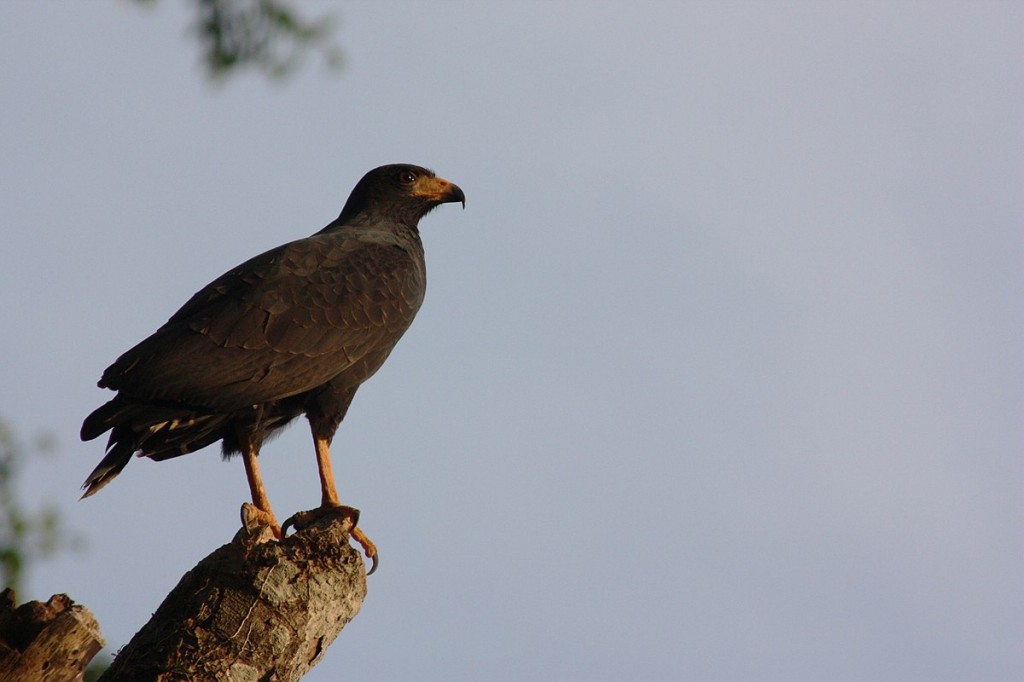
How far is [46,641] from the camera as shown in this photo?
168 inches

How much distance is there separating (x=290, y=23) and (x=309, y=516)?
11.1ft

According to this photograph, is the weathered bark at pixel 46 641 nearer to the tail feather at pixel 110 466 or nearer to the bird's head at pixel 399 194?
the tail feather at pixel 110 466

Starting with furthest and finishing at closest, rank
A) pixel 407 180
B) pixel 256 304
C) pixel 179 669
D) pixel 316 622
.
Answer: pixel 407 180 < pixel 256 304 < pixel 316 622 < pixel 179 669

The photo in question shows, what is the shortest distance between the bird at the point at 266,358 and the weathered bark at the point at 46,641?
1.70 m

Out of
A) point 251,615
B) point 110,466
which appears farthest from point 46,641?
point 110,466

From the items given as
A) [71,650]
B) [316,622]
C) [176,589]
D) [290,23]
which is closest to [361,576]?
[316,622]

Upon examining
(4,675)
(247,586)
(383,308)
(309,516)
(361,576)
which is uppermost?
(383,308)

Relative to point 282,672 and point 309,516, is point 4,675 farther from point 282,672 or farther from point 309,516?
point 309,516

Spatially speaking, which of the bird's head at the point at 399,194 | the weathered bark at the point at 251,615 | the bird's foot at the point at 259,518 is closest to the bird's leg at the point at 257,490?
the bird's foot at the point at 259,518

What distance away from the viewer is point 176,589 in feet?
14.9

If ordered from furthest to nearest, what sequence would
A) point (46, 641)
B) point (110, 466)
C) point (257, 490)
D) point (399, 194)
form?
1. point (399, 194)
2. point (257, 490)
3. point (110, 466)
4. point (46, 641)

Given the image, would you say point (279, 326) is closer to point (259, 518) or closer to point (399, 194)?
point (259, 518)

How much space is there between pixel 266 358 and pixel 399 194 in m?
2.40

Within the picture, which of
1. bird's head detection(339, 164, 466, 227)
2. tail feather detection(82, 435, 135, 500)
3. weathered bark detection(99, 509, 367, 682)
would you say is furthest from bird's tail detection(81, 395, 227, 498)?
bird's head detection(339, 164, 466, 227)
